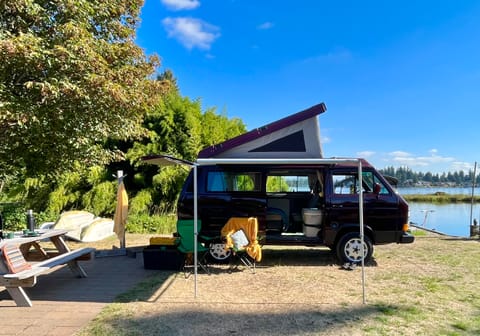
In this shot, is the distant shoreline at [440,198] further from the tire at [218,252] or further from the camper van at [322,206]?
the tire at [218,252]

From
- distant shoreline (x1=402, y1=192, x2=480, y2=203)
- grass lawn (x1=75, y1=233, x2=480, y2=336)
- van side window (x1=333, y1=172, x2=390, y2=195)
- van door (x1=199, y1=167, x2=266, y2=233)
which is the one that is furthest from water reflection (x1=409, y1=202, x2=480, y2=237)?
distant shoreline (x1=402, y1=192, x2=480, y2=203)

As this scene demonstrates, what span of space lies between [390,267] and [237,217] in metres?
2.93

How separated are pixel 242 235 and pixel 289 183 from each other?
7.73ft

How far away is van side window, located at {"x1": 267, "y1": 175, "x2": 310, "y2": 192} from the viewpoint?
8023 mm

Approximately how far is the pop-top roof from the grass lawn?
2.02 meters

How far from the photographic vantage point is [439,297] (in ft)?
16.3

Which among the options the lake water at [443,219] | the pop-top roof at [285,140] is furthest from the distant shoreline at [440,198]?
the pop-top roof at [285,140]

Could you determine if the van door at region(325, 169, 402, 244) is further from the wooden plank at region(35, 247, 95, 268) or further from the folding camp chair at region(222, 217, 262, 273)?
the wooden plank at region(35, 247, 95, 268)

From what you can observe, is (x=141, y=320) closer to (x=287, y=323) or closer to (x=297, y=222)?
(x=287, y=323)

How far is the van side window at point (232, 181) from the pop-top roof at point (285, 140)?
89cm

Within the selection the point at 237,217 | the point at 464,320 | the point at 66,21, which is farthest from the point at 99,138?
the point at 464,320

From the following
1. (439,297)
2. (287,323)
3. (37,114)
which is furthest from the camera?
(37,114)

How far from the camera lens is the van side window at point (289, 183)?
8.02 metres

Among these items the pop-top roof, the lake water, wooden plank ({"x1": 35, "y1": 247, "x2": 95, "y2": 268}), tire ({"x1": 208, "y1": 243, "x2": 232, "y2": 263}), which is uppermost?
the pop-top roof
